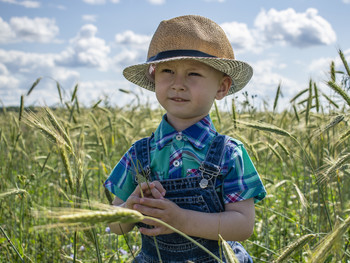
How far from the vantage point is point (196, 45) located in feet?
6.10

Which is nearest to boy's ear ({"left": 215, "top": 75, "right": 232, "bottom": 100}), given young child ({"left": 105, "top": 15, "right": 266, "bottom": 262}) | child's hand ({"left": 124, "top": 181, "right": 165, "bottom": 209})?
young child ({"left": 105, "top": 15, "right": 266, "bottom": 262})

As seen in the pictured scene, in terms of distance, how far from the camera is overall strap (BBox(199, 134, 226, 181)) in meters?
1.72

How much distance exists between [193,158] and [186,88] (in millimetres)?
315

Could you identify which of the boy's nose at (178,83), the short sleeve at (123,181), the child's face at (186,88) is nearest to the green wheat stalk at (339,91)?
the child's face at (186,88)

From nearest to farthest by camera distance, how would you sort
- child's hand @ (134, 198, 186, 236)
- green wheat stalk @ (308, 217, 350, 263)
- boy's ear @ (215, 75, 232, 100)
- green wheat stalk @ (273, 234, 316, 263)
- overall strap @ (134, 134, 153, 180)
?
1. green wheat stalk @ (308, 217, 350, 263)
2. green wheat stalk @ (273, 234, 316, 263)
3. child's hand @ (134, 198, 186, 236)
4. overall strap @ (134, 134, 153, 180)
5. boy's ear @ (215, 75, 232, 100)

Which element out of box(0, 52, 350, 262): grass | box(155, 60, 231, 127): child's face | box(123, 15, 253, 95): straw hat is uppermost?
box(123, 15, 253, 95): straw hat

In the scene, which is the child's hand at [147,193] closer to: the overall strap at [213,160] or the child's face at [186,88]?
the overall strap at [213,160]

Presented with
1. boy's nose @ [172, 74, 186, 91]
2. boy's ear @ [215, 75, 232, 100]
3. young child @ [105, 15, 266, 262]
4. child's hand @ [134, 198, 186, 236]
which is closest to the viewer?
child's hand @ [134, 198, 186, 236]

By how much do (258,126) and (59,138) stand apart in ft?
3.17

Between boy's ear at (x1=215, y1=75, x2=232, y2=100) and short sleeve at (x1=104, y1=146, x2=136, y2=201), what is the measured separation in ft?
1.78

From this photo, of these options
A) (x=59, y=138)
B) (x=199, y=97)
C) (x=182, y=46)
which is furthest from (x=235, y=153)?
(x=59, y=138)

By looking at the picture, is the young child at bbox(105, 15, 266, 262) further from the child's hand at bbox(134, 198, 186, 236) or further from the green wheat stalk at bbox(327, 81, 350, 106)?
the green wheat stalk at bbox(327, 81, 350, 106)

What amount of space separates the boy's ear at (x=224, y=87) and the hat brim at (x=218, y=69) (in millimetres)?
27

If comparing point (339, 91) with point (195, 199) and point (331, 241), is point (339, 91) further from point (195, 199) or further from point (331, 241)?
point (331, 241)
